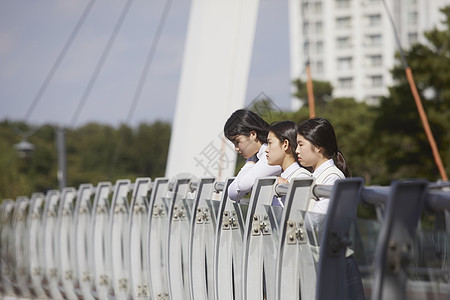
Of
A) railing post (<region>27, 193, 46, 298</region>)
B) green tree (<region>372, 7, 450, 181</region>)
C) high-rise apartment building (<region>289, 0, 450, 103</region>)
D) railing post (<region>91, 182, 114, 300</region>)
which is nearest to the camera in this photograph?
railing post (<region>91, 182, 114, 300</region>)

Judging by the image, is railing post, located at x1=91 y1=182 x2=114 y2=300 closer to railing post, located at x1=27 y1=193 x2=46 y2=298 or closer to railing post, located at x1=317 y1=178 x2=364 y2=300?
railing post, located at x1=27 y1=193 x2=46 y2=298

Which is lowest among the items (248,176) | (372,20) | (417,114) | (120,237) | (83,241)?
(83,241)

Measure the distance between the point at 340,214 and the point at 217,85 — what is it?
9.45 meters

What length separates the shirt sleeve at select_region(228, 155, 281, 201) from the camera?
5.03 metres

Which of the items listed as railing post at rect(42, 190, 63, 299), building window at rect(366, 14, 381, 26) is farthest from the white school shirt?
building window at rect(366, 14, 381, 26)

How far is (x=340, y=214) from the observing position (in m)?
3.09

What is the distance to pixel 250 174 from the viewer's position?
550 centimetres

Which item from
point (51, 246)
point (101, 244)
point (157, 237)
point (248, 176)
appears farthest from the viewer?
point (51, 246)

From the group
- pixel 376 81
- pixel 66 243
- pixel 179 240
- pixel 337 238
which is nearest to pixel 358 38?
pixel 376 81

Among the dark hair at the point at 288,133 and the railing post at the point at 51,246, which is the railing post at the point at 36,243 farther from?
the dark hair at the point at 288,133

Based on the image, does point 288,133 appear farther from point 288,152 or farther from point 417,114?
point 417,114

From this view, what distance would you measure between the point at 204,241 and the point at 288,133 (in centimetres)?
83

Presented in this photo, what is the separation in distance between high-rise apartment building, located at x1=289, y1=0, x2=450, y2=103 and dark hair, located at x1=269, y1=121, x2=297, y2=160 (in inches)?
3522

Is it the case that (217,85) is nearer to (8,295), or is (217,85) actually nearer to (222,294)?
(8,295)
